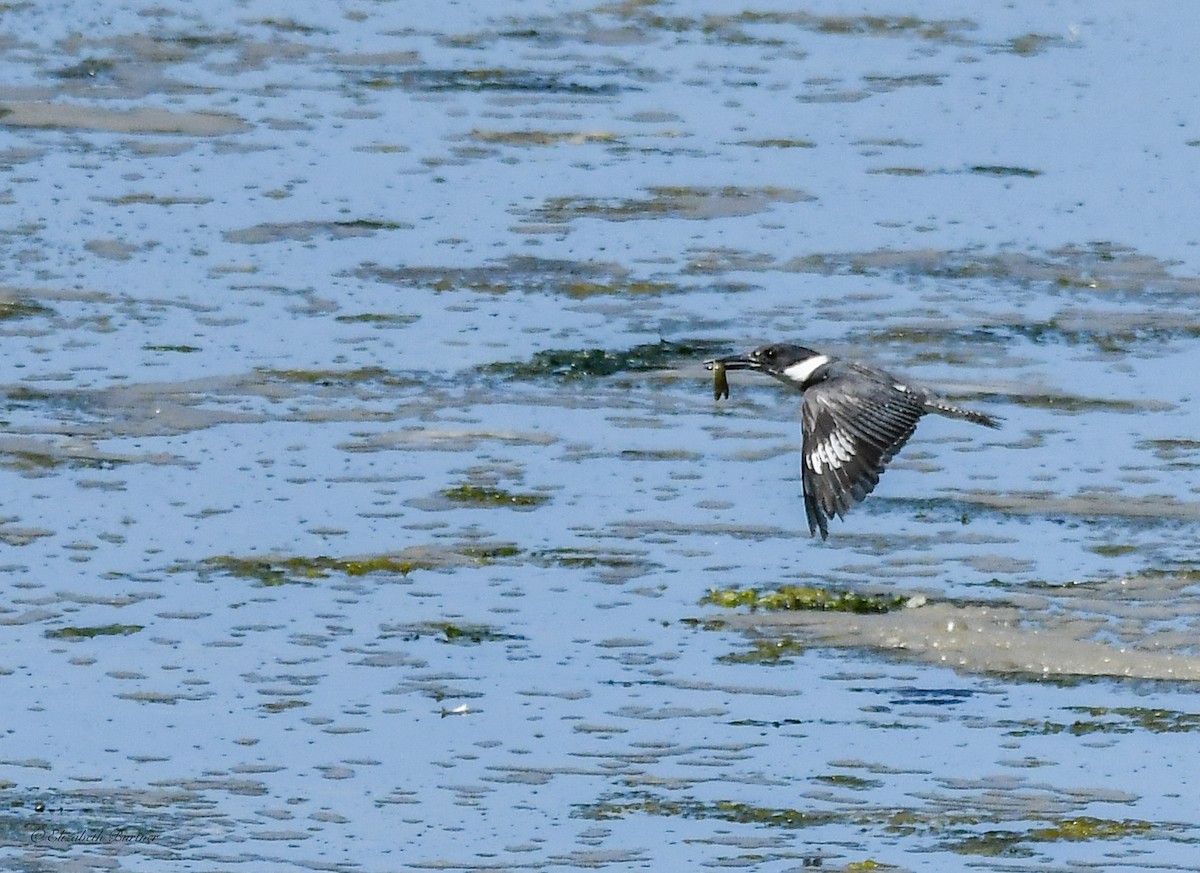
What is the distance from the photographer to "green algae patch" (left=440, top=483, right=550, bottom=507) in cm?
822

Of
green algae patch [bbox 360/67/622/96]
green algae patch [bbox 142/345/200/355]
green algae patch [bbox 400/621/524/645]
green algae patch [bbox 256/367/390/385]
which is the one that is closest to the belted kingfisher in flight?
green algae patch [bbox 400/621/524/645]

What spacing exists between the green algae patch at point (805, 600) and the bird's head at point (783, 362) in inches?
36.0

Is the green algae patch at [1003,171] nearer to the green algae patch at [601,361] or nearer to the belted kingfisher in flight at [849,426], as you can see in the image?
the green algae patch at [601,361]

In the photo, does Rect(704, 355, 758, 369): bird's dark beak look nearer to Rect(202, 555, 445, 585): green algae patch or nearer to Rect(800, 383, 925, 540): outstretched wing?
Rect(800, 383, 925, 540): outstretched wing

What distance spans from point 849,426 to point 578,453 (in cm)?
141

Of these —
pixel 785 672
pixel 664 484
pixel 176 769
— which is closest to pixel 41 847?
pixel 176 769

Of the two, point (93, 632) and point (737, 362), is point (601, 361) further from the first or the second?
point (93, 632)

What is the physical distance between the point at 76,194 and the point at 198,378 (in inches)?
92.1

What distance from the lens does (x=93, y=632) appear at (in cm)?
714

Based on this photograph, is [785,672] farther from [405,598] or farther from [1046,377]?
[1046,377]

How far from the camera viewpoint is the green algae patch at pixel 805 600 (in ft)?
24.5

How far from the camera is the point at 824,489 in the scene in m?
7.11

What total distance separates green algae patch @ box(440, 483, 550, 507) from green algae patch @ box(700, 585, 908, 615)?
0.86 metres

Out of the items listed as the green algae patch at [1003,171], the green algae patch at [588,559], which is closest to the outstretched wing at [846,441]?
the green algae patch at [588,559]
